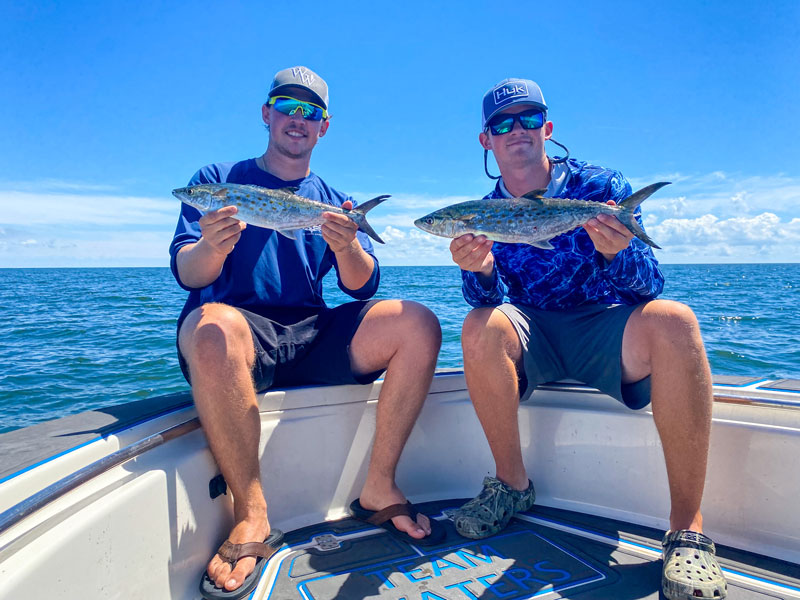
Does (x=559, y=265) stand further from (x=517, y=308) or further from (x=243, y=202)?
(x=243, y=202)

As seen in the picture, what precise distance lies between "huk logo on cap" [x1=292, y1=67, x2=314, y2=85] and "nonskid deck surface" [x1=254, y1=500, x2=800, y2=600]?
103 inches

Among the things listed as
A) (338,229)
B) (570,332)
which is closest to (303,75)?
(338,229)

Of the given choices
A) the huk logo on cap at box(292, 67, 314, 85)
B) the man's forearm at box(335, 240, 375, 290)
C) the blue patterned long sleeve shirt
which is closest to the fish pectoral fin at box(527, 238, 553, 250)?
the blue patterned long sleeve shirt

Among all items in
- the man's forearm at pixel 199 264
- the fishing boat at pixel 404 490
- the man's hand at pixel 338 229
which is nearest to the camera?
the fishing boat at pixel 404 490

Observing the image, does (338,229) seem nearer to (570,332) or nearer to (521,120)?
(521,120)

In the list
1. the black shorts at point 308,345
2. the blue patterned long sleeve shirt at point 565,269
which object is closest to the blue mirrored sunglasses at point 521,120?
the blue patterned long sleeve shirt at point 565,269

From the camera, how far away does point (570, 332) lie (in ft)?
9.17

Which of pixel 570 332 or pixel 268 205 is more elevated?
pixel 268 205

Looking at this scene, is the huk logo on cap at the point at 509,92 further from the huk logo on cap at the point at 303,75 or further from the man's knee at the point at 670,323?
the man's knee at the point at 670,323

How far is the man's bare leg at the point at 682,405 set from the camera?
228cm

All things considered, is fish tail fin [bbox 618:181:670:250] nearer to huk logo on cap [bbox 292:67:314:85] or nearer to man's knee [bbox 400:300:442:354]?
man's knee [bbox 400:300:442:354]

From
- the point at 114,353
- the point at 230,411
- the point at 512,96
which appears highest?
the point at 512,96

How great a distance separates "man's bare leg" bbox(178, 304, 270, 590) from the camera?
7.73 feet

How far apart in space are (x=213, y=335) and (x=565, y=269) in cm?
194
